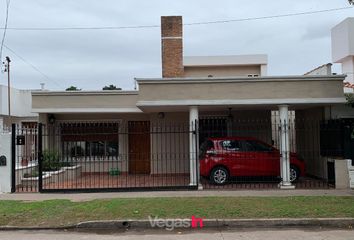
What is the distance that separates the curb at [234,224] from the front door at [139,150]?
12.3 metres

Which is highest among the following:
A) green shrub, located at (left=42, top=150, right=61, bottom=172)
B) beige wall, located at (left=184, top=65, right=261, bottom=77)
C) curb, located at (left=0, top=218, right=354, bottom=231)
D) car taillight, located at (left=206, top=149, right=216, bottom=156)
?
beige wall, located at (left=184, top=65, right=261, bottom=77)

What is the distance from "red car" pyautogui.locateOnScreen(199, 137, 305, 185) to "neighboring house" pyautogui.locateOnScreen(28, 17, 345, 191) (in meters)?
0.86

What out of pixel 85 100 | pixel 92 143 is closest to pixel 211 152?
pixel 85 100

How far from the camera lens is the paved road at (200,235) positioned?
8836 millimetres

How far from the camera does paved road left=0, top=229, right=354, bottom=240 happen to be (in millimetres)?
8836

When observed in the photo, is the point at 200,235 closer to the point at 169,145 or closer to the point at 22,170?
the point at 22,170

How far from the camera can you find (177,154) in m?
21.3

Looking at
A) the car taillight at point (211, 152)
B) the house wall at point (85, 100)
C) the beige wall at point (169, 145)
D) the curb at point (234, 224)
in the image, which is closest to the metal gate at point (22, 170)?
the house wall at point (85, 100)

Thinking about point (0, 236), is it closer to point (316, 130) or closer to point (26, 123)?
point (316, 130)

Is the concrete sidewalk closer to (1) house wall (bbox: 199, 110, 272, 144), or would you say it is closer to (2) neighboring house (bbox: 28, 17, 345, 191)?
(2) neighboring house (bbox: 28, 17, 345, 191)

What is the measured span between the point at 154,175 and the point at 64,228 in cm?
1094

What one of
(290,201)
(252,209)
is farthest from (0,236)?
(290,201)

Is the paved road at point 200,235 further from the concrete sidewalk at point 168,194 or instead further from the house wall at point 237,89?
the house wall at point 237,89

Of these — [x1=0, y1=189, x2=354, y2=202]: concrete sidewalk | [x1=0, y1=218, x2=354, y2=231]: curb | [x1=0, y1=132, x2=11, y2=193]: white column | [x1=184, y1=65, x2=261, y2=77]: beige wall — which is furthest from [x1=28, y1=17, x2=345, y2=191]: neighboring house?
[x1=184, y1=65, x2=261, y2=77]: beige wall
